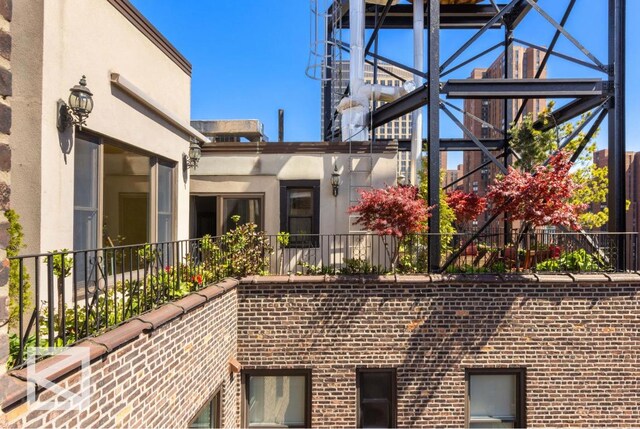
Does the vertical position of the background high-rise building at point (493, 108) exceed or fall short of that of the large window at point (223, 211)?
it exceeds it


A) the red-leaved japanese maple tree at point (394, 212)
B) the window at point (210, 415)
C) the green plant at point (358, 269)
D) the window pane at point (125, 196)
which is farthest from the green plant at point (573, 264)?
the window pane at point (125, 196)

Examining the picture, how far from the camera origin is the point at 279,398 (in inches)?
272

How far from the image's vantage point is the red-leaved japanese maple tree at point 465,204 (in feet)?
31.5

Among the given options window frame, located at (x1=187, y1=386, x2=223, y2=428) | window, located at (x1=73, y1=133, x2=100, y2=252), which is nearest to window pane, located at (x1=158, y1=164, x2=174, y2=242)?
window, located at (x1=73, y1=133, x2=100, y2=252)

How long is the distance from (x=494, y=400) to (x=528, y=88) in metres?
6.23

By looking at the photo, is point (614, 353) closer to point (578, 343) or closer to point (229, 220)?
point (578, 343)

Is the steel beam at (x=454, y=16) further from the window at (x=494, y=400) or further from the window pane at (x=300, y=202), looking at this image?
the window at (x=494, y=400)

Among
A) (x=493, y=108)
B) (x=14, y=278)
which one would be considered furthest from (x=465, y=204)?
(x=493, y=108)

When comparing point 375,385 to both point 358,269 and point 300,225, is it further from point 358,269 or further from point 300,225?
point 300,225

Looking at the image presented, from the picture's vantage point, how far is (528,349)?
6703 mm

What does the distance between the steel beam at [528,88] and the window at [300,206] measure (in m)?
3.84

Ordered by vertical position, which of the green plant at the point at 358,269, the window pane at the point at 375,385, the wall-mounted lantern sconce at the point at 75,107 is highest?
the wall-mounted lantern sconce at the point at 75,107

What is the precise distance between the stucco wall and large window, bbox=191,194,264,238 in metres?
0.19

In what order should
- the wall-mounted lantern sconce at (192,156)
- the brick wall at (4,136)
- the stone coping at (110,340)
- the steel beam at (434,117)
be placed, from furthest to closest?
1. the wall-mounted lantern sconce at (192,156)
2. the steel beam at (434,117)
3. the stone coping at (110,340)
4. the brick wall at (4,136)
